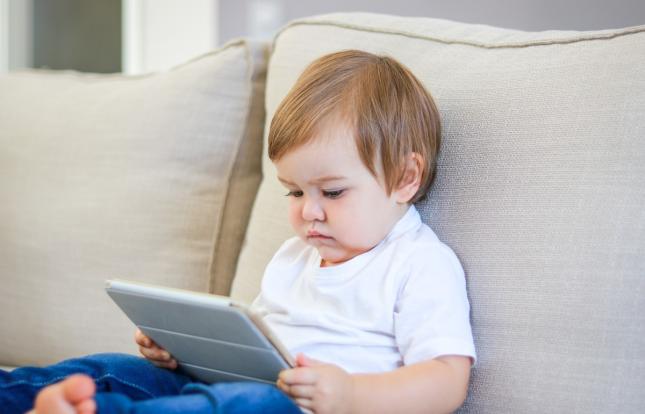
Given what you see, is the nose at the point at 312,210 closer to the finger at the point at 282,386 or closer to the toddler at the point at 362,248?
the toddler at the point at 362,248

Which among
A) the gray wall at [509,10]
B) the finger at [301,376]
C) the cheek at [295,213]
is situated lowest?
the finger at [301,376]

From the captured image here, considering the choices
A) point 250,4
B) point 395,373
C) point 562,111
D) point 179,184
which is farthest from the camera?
point 250,4

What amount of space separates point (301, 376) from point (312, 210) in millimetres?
240

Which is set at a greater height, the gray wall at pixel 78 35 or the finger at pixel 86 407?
the gray wall at pixel 78 35

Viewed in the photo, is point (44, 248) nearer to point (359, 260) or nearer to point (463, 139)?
point (359, 260)

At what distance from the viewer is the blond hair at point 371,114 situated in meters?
0.99

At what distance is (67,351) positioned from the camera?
141cm

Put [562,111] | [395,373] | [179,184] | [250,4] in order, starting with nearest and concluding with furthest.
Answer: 1. [395,373]
2. [562,111]
3. [179,184]
4. [250,4]

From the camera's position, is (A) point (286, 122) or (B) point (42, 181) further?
(B) point (42, 181)

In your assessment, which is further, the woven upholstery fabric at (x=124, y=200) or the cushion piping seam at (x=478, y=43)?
the woven upholstery fabric at (x=124, y=200)

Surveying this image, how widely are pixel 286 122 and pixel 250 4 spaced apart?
166 cm

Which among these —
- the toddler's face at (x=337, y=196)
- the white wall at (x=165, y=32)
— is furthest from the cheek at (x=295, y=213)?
the white wall at (x=165, y=32)

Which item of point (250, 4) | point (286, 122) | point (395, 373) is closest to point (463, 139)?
point (286, 122)

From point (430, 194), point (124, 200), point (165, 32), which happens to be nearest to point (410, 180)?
point (430, 194)
